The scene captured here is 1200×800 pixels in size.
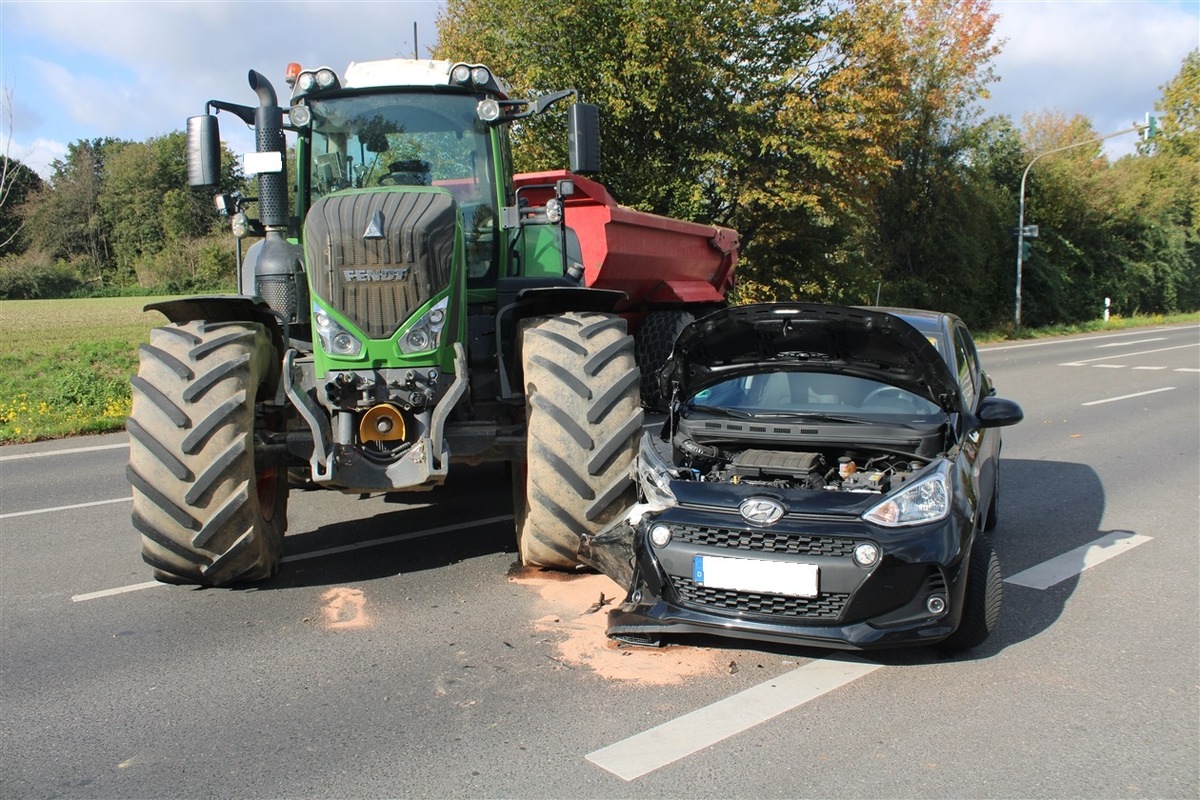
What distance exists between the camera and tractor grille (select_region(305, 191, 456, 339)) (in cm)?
534

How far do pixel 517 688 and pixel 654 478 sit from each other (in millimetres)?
1256

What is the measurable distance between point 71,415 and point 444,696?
11.0 meters

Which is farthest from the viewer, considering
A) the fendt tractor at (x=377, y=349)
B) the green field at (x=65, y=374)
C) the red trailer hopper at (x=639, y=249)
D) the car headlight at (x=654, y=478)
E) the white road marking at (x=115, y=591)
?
the green field at (x=65, y=374)

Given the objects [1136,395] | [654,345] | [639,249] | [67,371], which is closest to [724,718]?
[639,249]

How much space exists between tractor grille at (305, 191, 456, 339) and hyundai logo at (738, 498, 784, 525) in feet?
7.08

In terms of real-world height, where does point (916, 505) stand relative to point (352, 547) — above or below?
above

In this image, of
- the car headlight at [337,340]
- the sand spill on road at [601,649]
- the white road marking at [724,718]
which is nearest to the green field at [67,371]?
the car headlight at [337,340]

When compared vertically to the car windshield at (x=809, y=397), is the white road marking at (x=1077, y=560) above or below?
below

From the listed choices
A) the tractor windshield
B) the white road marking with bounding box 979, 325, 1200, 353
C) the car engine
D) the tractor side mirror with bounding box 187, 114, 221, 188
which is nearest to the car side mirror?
the car engine

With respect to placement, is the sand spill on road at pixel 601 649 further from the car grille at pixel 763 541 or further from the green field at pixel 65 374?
the green field at pixel 65 374

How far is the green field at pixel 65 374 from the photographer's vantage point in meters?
12.5

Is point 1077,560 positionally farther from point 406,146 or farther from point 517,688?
point 406,146

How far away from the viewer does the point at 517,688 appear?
169 inches

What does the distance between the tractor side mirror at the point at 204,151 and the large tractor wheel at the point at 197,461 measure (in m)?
1.02
